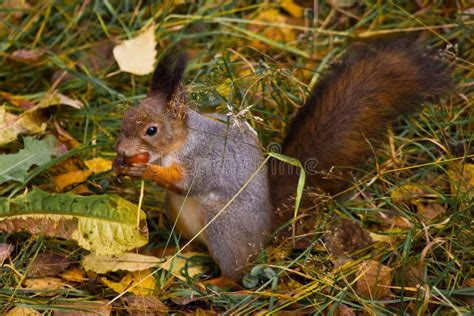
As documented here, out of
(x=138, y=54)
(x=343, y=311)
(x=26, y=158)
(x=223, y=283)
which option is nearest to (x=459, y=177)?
(x=343, y=311)

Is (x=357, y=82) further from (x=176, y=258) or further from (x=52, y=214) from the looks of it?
(x=52, y=214)

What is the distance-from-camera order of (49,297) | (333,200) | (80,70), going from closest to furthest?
(49,297) → (333,200) → (80,70)

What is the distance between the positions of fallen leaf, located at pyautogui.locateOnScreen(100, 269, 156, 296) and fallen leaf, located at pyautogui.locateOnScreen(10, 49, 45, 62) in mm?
1175

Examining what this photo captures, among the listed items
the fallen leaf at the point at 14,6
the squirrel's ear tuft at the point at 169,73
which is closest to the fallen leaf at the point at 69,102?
the fallen leaf at the point at 14,6

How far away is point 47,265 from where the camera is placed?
2100 mm

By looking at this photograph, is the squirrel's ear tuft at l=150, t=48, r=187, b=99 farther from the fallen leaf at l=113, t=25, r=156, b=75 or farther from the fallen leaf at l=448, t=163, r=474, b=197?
the fallen leaf at l=448, t=163, r=474, b=197

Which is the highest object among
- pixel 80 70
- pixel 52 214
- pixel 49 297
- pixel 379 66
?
pixel 379 66

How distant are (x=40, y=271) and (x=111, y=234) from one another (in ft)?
0.78

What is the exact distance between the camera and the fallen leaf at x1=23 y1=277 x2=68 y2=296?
1.97m

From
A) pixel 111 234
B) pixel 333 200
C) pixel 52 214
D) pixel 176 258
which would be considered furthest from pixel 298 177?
pixel 52 214

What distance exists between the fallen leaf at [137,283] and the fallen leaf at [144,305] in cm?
4

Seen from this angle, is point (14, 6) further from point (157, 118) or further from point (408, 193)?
point (408, 193)

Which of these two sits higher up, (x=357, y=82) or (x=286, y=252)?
(x=357, y=82)

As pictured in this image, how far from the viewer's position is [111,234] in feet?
6.79
